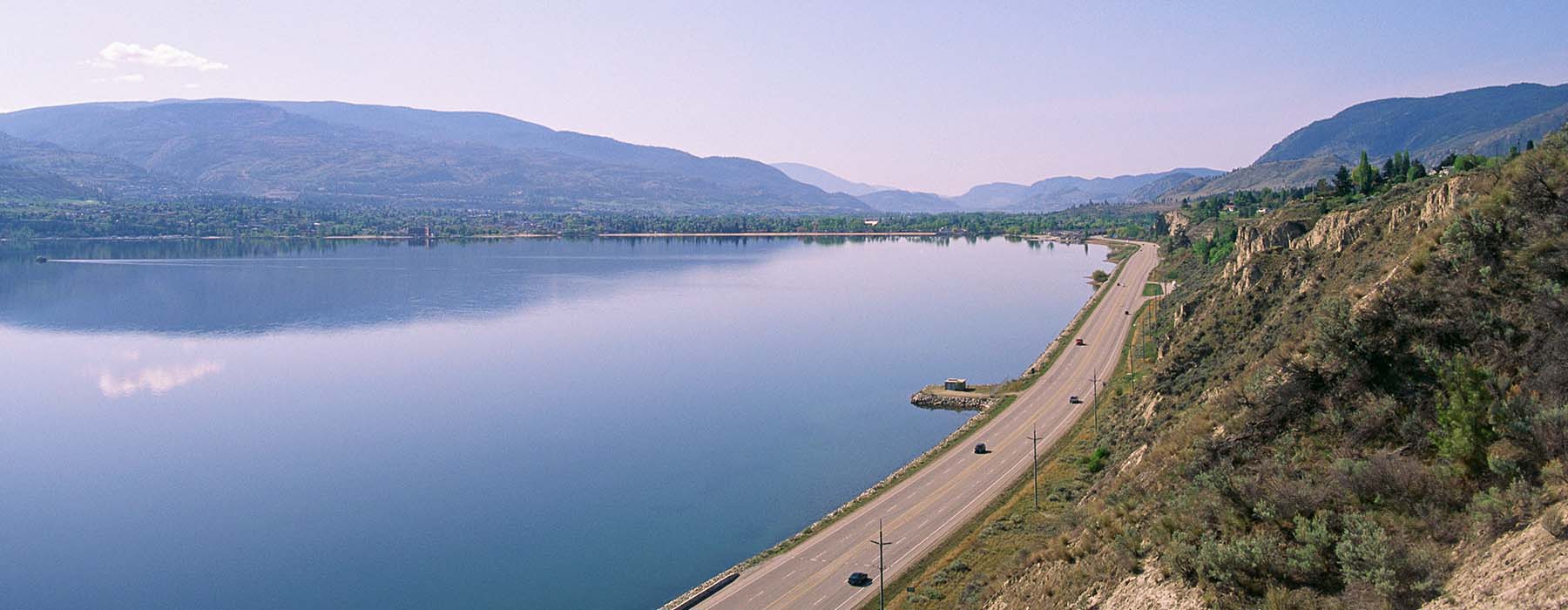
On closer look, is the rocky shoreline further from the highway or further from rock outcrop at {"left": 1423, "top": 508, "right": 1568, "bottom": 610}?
rock outcrop at {"left": 1423, "top": 508, "right": 1568, "bottom": 610}

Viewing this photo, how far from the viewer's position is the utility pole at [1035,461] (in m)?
34.8

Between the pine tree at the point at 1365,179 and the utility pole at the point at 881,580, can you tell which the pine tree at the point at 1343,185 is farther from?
the utility pole at the point at 881,580

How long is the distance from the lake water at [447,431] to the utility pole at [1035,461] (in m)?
6.36

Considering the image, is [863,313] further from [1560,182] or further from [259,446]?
[1560,182]

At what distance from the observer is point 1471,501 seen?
14.9m

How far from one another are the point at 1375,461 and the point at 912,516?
19764 mm

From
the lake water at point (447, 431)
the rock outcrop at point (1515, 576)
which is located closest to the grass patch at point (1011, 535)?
the lake water at point (447, 431)

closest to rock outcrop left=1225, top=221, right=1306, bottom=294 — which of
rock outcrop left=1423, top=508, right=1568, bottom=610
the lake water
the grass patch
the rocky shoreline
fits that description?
the grass patch

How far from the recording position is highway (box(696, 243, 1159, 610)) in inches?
1143

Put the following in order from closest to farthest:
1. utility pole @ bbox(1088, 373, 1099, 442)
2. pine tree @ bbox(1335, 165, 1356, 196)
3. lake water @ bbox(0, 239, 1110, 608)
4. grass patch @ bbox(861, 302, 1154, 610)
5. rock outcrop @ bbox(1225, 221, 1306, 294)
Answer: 1. grass patch @ bbox(861, 302, 1154, 610)
2. lake water @ bbox(0, 239, 1110, 608)
3. rock outcrop @ bbox(1225, 221, 1306, 294)
4. utility pole @ bbox(1088, 373, 1099, 442)
5. pine tree @ bbox(1335, 165, 1356, 196)

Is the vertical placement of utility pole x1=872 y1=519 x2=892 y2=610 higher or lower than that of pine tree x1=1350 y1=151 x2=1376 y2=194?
lower

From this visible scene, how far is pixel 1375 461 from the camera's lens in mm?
16625

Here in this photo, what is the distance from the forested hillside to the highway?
7.59ft

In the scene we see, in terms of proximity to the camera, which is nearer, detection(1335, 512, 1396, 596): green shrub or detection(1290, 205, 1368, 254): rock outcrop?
detection(1335, 512, 1396, 596): green shrub
